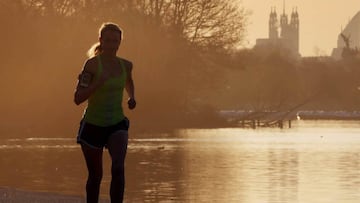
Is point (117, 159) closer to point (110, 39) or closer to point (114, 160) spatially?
point (114, 160)

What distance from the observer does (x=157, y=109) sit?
77.3 meters

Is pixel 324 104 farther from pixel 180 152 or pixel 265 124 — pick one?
pixel 180 152

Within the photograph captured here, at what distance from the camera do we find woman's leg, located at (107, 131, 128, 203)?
1352 cm

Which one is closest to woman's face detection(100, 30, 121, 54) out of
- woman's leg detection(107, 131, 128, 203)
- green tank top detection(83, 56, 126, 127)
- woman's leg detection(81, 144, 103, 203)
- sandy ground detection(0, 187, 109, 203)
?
green tank top detection(83, 56, 126, 127)

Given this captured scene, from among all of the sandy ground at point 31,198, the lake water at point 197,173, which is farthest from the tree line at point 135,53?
the sandy ground at point 31,198

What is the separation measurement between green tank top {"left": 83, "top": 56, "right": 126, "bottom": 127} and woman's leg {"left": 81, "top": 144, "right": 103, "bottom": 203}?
286mm

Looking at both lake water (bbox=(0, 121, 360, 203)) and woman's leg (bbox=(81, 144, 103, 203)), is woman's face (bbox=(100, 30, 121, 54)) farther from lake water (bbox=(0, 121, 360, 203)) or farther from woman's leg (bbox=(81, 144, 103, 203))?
lake water (bbox=(0, 121, 360, 203))

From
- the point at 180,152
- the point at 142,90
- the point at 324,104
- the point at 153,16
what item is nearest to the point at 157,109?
the point at 142,90

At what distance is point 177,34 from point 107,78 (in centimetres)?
6708

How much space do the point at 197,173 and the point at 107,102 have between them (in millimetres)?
15752

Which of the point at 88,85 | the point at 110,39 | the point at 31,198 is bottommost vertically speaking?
the point at 31,198

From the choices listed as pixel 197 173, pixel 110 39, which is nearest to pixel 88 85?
pixel 110 39

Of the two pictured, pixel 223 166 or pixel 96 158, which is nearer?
pixel 96 158

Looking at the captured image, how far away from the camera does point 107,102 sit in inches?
535
